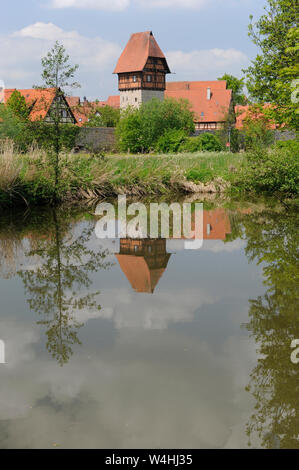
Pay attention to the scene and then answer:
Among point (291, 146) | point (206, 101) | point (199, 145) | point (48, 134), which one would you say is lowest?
point (291, 146)

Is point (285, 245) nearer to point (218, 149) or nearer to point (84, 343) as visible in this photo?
point (84, 343)

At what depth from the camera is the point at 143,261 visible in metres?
7.94

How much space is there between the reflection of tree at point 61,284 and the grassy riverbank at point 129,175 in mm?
5245

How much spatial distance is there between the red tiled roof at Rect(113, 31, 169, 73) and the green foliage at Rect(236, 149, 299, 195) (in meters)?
50.6

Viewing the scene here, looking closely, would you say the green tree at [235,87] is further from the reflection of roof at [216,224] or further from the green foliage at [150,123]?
the reflection of roof at [216,224]

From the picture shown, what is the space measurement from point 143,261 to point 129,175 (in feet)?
41.6

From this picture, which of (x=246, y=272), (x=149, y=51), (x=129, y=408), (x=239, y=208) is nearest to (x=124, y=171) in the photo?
(x=239, y=208)

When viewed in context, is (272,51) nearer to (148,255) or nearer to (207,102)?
(148,255)

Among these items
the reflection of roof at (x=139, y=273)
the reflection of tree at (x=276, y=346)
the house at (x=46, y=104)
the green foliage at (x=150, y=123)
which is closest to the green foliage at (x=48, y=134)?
the house at (x=46, y=104)

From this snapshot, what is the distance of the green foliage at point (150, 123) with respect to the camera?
5003 cm

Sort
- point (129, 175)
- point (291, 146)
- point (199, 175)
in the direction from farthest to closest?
1. point (199, 175)
2. point (129, 175)
3. point (291, 146)

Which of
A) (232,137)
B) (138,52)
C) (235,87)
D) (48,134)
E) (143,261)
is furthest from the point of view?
(235,87)

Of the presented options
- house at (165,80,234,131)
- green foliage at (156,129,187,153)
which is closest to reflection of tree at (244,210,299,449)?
green foliage at (156,129,187,153)

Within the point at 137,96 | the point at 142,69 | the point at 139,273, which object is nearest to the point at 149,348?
the point at 139,273
